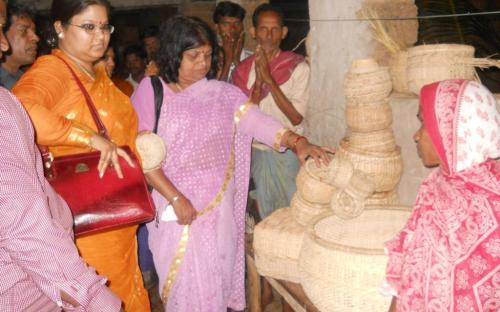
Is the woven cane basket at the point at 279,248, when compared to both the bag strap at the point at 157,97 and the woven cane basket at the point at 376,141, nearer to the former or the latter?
the woven cane basket at the point at 376,141

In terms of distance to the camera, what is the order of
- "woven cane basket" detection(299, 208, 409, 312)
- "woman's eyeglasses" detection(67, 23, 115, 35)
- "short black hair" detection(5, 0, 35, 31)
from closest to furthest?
"woven cane basket" detection(299, 208, 409, 312) < "woman's eyeglasses" detection(67, 23, 115, 35) < "short black hair" detection(5, 0, 35, 31)

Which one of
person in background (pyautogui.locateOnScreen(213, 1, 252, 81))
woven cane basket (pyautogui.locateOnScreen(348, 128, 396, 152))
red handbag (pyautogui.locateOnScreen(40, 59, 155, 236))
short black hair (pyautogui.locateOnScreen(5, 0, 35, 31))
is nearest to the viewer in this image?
red handbag (pyautogui.locateOnScreen(40, 59, 155, 236))

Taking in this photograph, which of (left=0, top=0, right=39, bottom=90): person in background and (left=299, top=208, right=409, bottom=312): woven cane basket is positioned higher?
(left=0, top=0, right=39, bottom=90): person in background

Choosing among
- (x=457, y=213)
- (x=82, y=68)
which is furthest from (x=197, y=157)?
(x=457, y=213)

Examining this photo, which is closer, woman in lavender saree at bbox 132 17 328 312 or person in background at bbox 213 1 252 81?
woman in lavender saree at bbox 132 17 328 312

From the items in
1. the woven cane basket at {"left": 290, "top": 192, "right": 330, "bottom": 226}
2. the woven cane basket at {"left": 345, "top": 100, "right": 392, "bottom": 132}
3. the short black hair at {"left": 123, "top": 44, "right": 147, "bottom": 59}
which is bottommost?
the woven cane basket at {"left": 290, "top": 192, "right": 330, "bottom": 226}

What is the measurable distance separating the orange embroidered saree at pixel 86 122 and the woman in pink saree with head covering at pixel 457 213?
4.56 ft

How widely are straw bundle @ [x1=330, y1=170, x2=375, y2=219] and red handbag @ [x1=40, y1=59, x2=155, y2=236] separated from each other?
892 mm

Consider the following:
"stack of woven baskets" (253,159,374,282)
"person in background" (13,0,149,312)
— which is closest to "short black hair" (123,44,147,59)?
"person in background" (13,0,149,312)

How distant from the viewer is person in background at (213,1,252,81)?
14.2 ft

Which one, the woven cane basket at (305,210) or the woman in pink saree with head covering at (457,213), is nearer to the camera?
the woman in pink saree with head covering at (457,213)

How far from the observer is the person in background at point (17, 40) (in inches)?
128

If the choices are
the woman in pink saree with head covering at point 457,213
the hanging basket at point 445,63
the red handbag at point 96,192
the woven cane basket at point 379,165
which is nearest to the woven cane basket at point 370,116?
the woven cane basket at point 379,165

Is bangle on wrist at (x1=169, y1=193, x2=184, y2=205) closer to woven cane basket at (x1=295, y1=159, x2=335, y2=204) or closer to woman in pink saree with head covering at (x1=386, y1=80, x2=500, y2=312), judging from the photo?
woven cane basket at (x1=295, y1=159, x2=335, y2=204)
